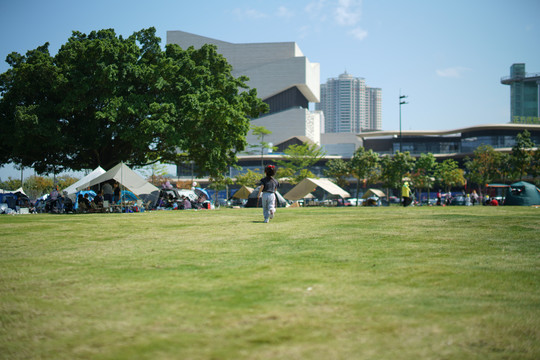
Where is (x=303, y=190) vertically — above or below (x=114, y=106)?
below

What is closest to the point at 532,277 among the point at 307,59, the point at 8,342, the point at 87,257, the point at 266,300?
the point at 266,300

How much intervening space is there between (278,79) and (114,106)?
307ft

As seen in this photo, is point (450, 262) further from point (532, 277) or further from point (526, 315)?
point (526, 315)

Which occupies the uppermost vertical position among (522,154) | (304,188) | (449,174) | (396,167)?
(522,154)

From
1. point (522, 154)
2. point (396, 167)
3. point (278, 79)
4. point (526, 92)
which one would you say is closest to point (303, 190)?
point (396, 167)

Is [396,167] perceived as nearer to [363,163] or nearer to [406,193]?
[363,163]

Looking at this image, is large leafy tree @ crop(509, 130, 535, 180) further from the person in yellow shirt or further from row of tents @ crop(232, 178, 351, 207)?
Answer: the person in yellow shirt

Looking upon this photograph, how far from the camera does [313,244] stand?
863 cm

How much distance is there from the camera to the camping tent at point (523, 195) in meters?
39.7

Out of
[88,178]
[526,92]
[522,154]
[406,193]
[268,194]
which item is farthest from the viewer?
[526,92]

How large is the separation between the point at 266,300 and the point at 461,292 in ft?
6.39

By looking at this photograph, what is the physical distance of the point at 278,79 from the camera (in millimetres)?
120750

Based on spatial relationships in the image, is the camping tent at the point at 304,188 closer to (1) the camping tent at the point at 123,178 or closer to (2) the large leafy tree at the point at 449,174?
(1) the camping tent at the point at 123,178

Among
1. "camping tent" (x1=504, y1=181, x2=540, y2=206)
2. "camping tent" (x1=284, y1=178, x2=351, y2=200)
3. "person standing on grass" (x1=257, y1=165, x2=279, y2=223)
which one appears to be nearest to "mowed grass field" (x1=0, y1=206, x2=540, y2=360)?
"person standing on grass" (x1=257, y1=165, x2=279, y2=223)
